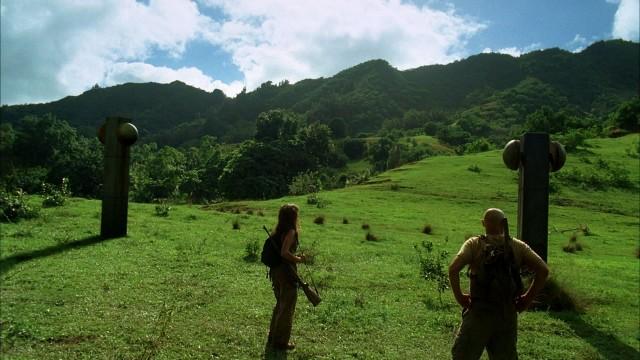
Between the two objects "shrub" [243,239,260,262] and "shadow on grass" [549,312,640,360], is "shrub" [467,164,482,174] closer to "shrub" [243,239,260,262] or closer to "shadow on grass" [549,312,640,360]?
"shrub" [243,239,260,262]

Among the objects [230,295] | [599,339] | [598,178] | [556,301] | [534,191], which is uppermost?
[598,178]

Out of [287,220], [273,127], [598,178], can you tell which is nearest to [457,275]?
[287,220]

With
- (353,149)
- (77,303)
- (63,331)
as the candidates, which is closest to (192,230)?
(77,303)

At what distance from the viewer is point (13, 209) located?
61.5 feet

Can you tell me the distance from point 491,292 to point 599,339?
562 centimetres

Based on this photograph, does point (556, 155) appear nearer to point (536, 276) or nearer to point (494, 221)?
point (536, 276)

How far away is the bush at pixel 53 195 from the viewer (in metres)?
21.9

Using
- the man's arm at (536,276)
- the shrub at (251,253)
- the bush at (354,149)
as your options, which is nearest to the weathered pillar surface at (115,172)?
the shrub at (251,253)

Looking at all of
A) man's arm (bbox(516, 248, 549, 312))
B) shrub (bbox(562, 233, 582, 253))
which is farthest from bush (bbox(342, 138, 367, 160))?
man's arm (bbox(516, 248, 549, 312))

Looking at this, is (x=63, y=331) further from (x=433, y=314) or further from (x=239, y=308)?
(x=433, y=314)

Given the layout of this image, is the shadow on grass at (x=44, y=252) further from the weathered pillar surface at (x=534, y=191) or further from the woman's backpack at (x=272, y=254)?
the weathered pillar surface at (x=534, y=191)

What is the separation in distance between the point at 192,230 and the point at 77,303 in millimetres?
9717

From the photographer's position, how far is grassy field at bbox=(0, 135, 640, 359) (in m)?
8.37

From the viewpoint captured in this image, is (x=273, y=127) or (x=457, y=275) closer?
(x=457, y=275)
